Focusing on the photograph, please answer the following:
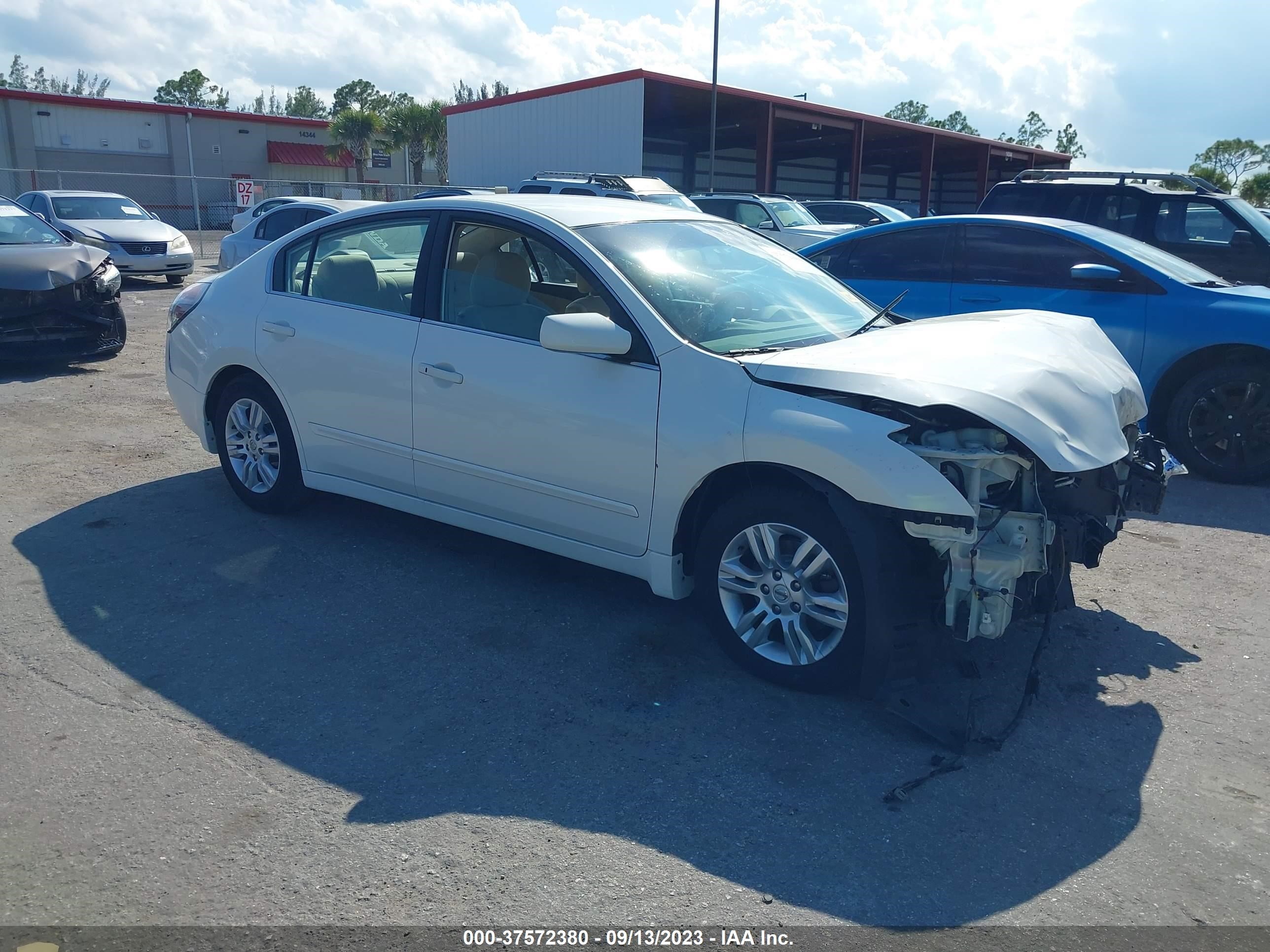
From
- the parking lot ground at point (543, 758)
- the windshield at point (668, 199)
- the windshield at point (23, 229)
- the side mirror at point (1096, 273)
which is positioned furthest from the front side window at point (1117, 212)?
the windshield at point (23, 229)

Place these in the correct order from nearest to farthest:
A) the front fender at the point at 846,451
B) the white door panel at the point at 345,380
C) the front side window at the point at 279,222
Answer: the front fender at the point at 846,451, the white door panel at the point at 345,380, the front side window at the point at 279,222

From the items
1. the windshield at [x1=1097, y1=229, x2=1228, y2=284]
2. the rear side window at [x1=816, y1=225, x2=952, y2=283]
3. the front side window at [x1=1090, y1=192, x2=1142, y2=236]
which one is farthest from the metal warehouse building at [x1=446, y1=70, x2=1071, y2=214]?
the windshield at [x1=1097, y1=229, x2=1228, y2=284]

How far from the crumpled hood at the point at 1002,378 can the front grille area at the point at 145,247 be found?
16.7 meters

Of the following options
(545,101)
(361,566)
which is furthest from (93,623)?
(545,101)

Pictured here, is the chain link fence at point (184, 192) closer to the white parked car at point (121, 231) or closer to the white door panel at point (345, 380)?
the white parked car at point (121, 231)

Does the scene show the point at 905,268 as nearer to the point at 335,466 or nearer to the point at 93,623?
the point at 335,466

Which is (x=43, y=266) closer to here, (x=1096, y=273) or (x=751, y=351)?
(x=751, y=351)

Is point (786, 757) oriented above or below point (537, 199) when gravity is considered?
below

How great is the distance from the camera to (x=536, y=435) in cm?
439

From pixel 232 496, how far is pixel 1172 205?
8.10 metres

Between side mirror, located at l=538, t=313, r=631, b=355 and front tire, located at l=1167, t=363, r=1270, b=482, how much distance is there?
4628mm

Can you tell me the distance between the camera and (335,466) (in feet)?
17.3

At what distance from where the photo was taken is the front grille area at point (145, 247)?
58.3ft

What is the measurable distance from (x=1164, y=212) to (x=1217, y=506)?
3840 millimetres
